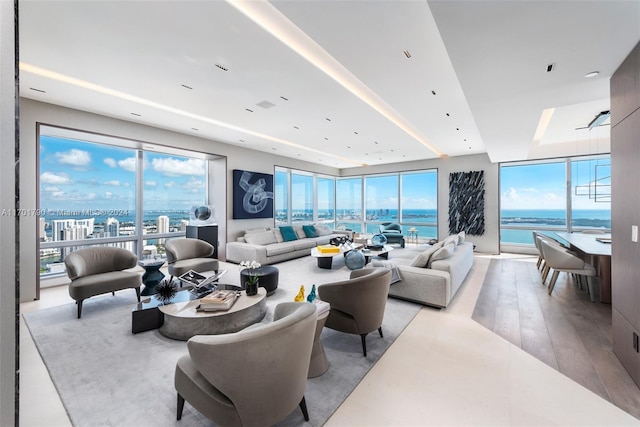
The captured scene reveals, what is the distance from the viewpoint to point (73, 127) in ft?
13.9

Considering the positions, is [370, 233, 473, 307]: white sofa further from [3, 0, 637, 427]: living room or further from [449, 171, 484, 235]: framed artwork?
[449, 171, 484, 235]: framed artwork

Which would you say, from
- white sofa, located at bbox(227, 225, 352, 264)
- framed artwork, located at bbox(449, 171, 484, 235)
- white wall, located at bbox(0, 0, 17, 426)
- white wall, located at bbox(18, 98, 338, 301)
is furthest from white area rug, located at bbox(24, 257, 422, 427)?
framed artwork, located at bbox(449, 171, 484, 235)

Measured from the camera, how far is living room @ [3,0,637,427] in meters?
3.83

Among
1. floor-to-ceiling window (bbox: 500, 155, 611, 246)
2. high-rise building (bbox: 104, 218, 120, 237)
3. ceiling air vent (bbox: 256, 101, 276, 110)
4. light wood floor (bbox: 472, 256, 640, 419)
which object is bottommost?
light wood floor (bbox: 472, 256, 640, 419)

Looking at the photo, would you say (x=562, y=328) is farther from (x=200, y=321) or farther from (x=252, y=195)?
(x=252, y=195)

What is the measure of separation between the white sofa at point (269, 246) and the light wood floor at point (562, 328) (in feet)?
13.2

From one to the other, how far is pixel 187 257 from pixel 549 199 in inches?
369

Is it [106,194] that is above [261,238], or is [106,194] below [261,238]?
above

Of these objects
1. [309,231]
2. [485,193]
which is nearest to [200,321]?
[309,231]

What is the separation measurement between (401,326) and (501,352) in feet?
3.07

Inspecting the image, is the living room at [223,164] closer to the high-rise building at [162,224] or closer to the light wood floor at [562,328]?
the high-rise building at [162,224]

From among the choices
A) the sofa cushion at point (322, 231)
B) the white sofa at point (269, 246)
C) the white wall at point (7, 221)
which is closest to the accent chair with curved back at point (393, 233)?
the sofa cushion at point (322, 231)

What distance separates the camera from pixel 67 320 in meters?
3.11

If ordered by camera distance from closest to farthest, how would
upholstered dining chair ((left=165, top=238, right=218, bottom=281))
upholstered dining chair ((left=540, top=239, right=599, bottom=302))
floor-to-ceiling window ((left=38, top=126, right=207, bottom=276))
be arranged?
upholstered dining chair ((left=540, top=239, right=599, bottom=302))
upholstered dining chair ((left=165, top=238, right=218, bottom=281))
floor-to-ceiling window ((left=38, top=126, right=207, bottom=276))
